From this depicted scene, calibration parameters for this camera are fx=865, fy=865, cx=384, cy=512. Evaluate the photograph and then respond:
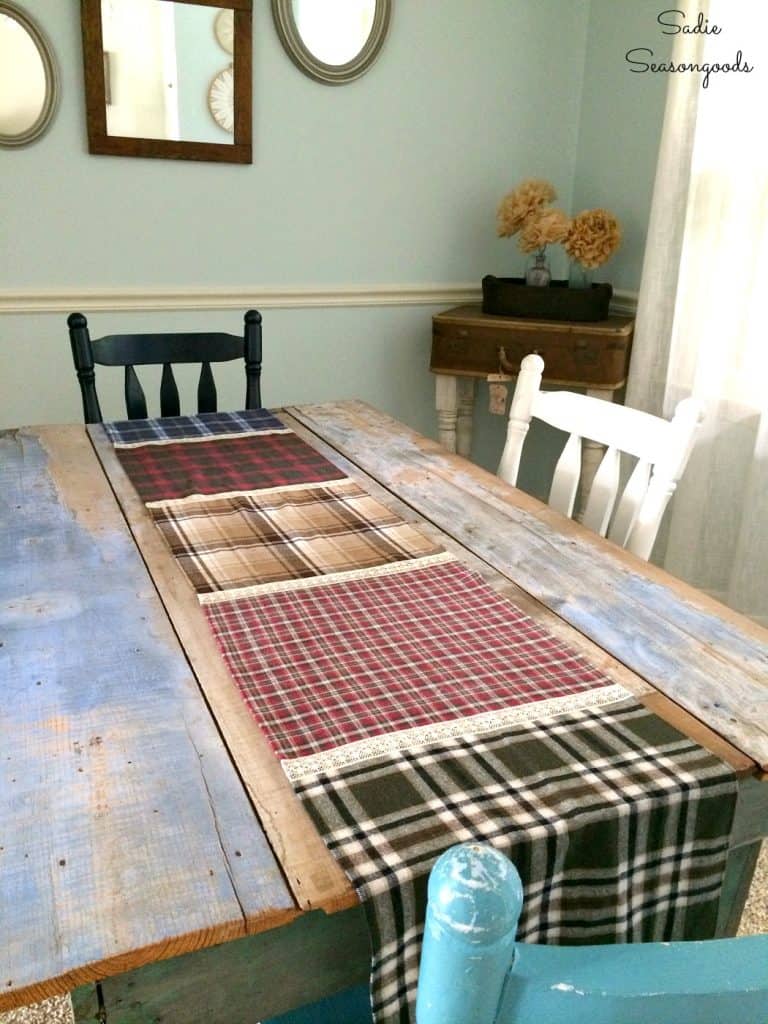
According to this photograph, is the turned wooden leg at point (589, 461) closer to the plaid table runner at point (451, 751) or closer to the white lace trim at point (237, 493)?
the white lace trim at point (237, 493)

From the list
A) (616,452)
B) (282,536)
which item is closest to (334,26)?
(616,452)

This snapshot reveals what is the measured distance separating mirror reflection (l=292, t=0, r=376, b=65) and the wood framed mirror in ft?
0.60

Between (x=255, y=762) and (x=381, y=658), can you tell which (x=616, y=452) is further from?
(x=255, y=762)

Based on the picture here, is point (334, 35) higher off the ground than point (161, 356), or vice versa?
point (334, 35)

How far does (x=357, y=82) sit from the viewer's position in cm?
269

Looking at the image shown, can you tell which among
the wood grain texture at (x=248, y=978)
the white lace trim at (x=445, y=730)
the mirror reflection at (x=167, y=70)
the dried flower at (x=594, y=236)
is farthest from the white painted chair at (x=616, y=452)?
the mirror reflection at (x=167, y=70)

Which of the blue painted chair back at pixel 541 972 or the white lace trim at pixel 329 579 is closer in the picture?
the blue painted chair back at pixel 541 972

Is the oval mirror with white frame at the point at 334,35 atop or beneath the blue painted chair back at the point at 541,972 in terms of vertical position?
atop

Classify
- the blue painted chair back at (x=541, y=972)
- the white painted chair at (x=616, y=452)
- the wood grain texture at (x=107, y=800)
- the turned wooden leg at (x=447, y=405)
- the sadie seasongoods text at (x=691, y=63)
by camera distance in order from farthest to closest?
the turned wooden leg at (x=447, y=405) < the sadie seasongoods text at (x=691, y=63) < the white painted chair at (x=616, y=452) < the wood grain texture at (x=107, y=800) < the blue painted chair back at (x=541, y=972)

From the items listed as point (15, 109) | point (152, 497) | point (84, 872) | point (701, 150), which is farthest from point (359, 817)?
point (15, 109)

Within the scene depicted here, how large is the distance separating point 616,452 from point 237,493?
622 mm

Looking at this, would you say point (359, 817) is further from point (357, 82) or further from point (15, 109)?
point (357, 82)

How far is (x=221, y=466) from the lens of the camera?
1501 mm

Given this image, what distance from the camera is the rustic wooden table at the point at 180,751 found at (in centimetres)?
57
